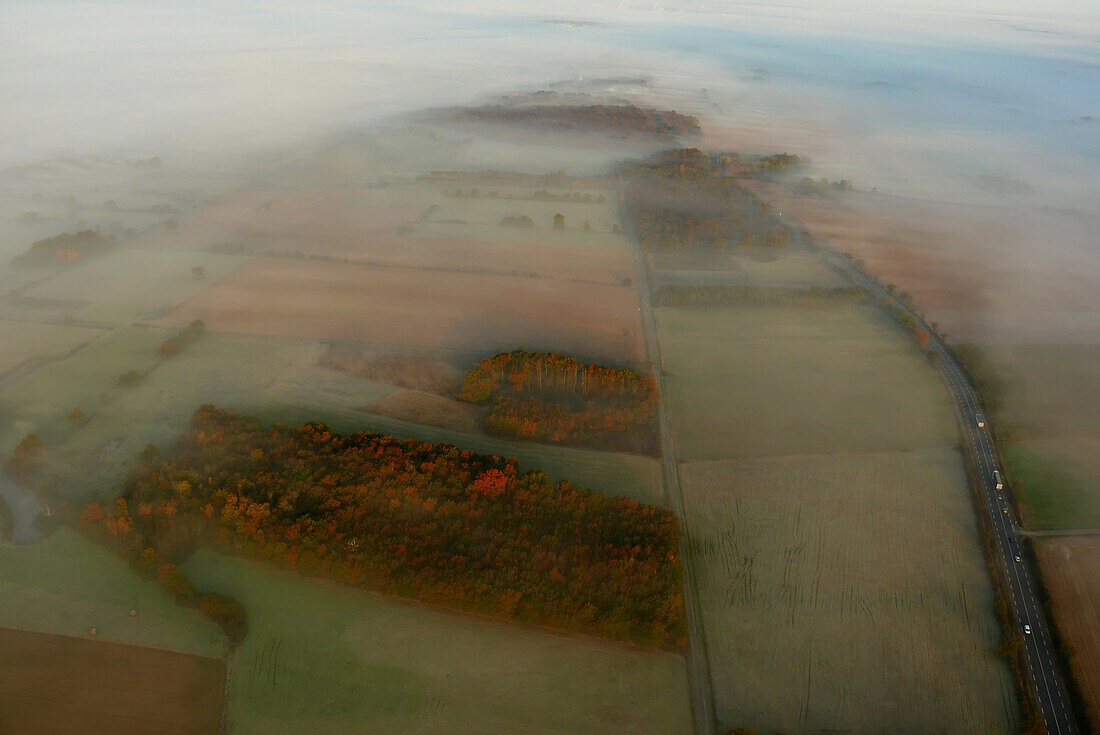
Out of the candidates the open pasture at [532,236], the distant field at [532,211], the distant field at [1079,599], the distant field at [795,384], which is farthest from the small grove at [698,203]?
the distant field at [1079,599]

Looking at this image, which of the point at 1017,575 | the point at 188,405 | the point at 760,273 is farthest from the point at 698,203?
the point at 188,405

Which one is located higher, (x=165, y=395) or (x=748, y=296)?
(x=748, y=296)

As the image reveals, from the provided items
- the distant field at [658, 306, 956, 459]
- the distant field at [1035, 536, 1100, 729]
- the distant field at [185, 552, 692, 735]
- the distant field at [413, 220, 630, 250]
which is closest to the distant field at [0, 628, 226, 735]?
the distant field at [185, 552, 692, 735]

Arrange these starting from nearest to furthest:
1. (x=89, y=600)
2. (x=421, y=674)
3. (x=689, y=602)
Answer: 1. (x=421, y=674)
2. (x=89, y=600)
3. (x=689, y=602)

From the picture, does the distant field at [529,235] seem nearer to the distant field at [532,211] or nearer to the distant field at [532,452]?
the distant field at [532,211]

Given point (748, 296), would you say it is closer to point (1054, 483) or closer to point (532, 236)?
point (532, 236)
